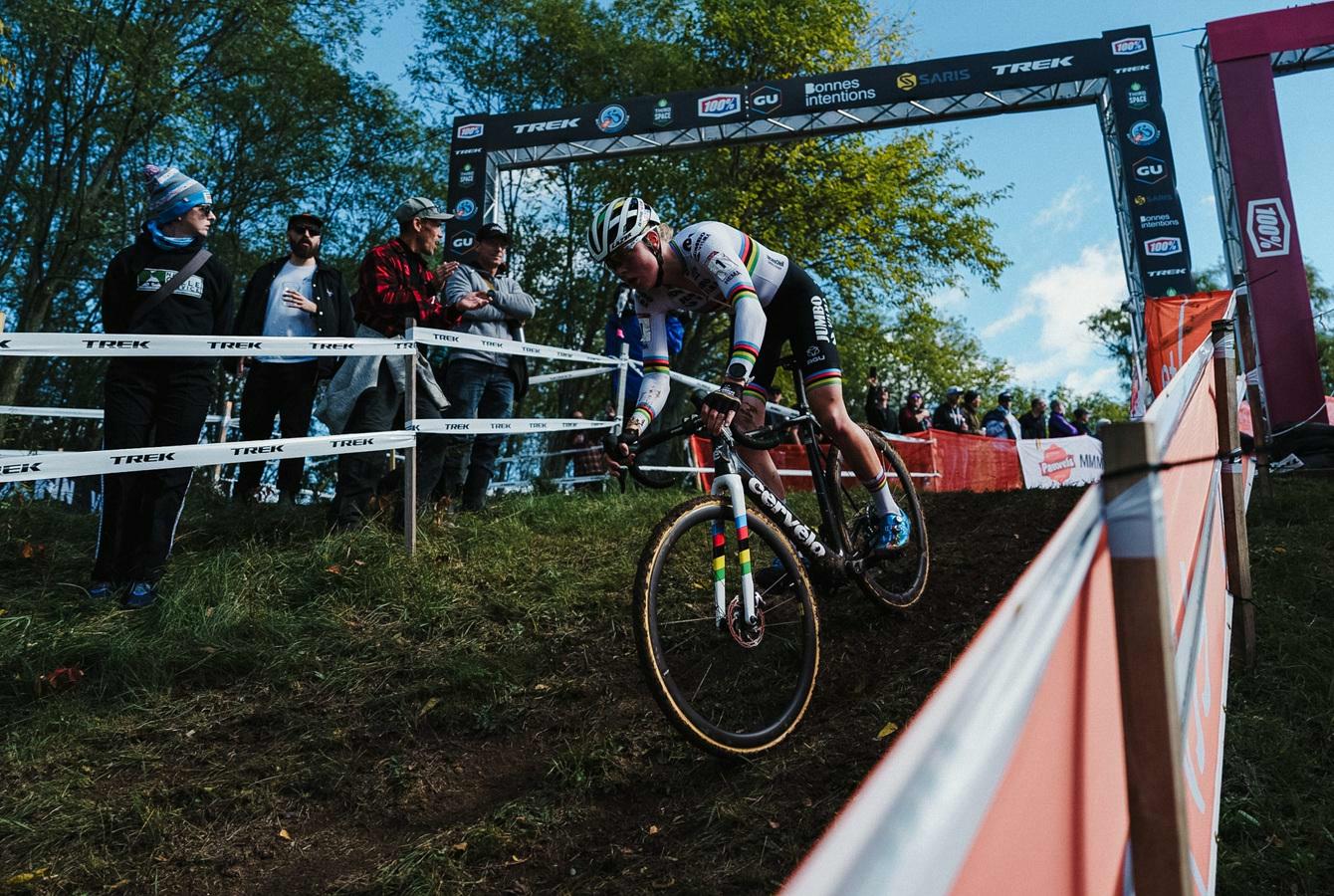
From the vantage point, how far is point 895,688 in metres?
3.77

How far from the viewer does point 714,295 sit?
4.11m

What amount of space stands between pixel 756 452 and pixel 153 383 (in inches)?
135

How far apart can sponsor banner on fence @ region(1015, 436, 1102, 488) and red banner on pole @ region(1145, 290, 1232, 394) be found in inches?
176

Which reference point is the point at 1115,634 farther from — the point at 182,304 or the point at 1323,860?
the point at 182,304

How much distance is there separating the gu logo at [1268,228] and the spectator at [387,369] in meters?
10.8

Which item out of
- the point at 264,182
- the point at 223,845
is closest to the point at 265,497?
the point at 223,845

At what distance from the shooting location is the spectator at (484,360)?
650cm

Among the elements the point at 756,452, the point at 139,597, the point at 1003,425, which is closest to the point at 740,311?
the point at 756,452

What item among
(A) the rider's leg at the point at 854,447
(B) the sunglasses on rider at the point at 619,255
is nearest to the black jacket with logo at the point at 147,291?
(B) the sunglasses on rider at the point at 619,255

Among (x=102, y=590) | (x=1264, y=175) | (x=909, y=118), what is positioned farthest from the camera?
(x=909, y=118)

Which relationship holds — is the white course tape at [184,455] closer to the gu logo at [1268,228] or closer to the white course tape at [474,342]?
the white course tape at [474,342]

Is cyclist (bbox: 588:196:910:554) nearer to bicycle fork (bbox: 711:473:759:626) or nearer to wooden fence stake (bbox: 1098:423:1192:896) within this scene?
bicycle fork (bbox: 711:473:759:626)

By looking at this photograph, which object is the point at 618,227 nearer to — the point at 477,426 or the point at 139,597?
the point at 477,426

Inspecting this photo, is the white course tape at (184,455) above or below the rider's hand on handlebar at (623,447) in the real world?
above
